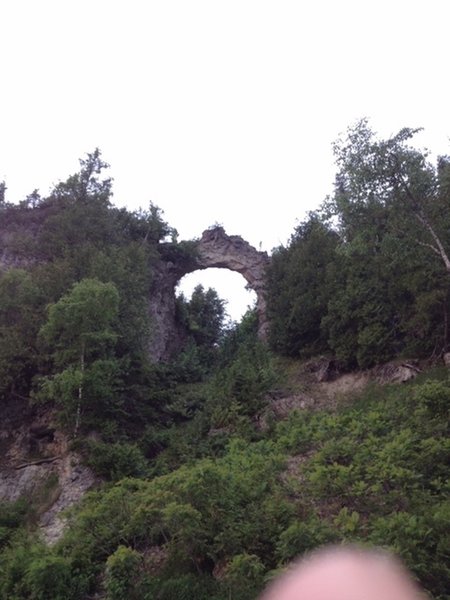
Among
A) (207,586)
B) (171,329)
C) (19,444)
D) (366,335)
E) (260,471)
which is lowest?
(207,586)

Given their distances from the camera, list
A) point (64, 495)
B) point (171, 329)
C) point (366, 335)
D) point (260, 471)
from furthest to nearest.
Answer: point (171, 329) → point (366, 335) → point (64, 495) → point (260, 471)

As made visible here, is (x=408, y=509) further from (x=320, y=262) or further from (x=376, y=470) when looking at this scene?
(x=320, y=262)

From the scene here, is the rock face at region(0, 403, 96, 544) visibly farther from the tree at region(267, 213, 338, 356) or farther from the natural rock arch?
the tree at region(267, 213, 338, 356)

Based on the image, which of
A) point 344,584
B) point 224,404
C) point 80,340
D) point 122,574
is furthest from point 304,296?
point 344,584

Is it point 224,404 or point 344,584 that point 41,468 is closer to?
point 224,404

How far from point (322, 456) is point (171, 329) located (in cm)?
1642

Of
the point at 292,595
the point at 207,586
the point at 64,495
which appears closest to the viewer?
the point at 292,595

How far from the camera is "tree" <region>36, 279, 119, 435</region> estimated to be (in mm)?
14164

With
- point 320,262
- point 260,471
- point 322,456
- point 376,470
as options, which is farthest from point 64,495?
point 320,262

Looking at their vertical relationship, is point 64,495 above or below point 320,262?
below

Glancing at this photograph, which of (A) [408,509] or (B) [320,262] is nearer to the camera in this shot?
(A) [408,509]

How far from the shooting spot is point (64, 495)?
534 inches

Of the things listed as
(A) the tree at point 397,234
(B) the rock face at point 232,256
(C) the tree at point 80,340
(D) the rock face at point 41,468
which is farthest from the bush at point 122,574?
(B) the rock face at point 232,256

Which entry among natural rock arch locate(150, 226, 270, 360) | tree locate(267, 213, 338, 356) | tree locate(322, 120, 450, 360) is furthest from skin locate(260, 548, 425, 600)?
natural rock arch locate(150, 226, 270, 360)
